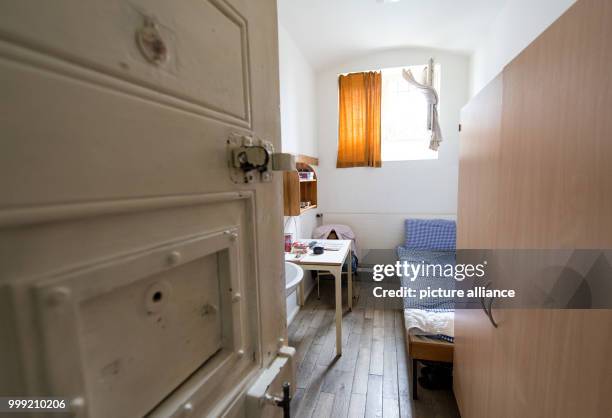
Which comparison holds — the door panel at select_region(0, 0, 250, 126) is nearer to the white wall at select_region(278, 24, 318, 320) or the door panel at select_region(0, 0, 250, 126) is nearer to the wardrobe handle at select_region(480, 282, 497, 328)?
the wardrobe handle at select_region(480, 282, 497, 328)

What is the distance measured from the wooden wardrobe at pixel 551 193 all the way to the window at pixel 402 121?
2694 mm

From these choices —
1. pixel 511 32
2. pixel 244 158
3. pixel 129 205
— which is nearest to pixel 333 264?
Result: pixel 244 158

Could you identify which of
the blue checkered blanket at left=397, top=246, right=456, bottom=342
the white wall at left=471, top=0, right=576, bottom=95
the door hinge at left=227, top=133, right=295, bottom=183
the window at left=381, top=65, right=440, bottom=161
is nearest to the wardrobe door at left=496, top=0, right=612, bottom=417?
the door hinge at left=227, top=133, right=295, bottom=183

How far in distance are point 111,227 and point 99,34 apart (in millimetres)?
227

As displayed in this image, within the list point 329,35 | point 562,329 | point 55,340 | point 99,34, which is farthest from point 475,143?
point 329,35

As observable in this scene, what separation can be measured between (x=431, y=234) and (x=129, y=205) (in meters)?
3.78

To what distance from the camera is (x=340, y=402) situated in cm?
179

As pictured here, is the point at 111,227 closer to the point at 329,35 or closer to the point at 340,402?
the point at 340,402

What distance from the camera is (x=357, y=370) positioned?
2080 millimetres

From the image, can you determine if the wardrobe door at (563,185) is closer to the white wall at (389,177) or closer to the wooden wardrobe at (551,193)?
the wooden wardrobe at (551,193)

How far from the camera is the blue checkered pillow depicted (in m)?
3.59

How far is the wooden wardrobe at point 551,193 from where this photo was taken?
583 millimetres

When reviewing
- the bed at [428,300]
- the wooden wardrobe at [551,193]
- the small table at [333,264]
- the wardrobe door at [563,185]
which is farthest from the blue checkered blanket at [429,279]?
the wardrobe door at [563,185]

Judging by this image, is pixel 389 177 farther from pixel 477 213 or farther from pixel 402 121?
pixel 477 213
